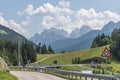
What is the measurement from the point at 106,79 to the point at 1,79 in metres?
8.79

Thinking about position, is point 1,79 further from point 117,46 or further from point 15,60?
point 117,46

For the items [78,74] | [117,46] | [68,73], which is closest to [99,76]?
[78,74]

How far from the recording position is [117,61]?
656ft

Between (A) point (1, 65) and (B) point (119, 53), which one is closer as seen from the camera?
(A) point (1, 65)

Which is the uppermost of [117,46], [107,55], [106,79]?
[117,46]

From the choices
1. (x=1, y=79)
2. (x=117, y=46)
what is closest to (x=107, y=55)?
(x=1, y=79)

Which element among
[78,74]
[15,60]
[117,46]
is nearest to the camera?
[78,74]

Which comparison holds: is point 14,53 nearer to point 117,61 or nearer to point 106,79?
point 117,61

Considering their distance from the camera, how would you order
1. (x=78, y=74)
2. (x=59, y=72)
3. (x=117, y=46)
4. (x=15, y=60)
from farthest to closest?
(x=117, y=46)
(x=15, y=60)
(x=59, y=72)
(x=78, y=74)

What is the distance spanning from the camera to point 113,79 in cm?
2766

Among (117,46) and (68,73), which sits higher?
(117,46)

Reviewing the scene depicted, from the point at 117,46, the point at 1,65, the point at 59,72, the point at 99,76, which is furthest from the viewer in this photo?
the point at 117,46

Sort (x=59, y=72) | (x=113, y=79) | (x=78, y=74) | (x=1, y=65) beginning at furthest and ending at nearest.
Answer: (x=59, y=72) → (x=1, y=65) → (x=78, y=74) → (x=113, y=79)

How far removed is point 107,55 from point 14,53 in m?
158
